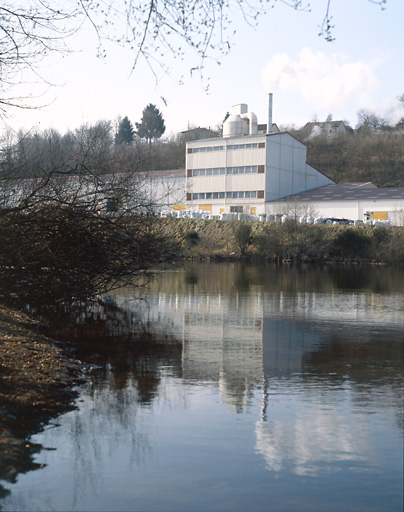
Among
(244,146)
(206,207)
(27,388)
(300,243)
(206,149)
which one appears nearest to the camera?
(27,388)

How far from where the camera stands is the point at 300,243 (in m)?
64.2

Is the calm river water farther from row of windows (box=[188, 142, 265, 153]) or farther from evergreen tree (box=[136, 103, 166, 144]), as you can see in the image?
evergreen tree (box=[136, 103, 166, 144])

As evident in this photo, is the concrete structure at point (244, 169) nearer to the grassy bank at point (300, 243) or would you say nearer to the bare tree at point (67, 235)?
the grassy bank at point (300, 243)

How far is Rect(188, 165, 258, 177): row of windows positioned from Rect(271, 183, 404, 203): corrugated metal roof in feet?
15.2

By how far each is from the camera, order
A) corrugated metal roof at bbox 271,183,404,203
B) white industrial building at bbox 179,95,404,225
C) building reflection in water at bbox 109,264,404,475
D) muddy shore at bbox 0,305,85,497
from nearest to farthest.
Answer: muddy shore at bbox 0,305,85,497 → building reflection in water at bbox 109,264,404,475 → white industrial building at bbox 179,95,404,225 → corrugated metal roof at bbox 271,183,404,203

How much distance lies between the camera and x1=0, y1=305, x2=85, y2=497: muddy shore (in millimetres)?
7708

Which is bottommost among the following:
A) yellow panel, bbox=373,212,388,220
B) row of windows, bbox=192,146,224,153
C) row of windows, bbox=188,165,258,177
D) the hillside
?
yellow panel, bbox=373,212,388,220

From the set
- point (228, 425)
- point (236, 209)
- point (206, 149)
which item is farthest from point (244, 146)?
point (228, 425)

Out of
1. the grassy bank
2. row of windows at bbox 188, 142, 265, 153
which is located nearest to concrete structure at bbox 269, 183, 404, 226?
row of windows at bbox 188, 142, 265, 153

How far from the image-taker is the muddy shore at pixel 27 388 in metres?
7.71

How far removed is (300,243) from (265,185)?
1645cm

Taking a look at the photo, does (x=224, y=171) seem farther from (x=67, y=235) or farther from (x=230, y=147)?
(x=67, y=235)

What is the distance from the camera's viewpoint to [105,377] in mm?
11734

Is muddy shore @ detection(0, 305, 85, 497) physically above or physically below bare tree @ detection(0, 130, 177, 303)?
below
